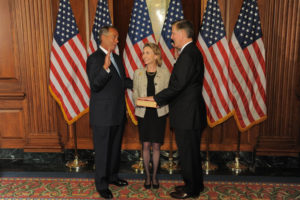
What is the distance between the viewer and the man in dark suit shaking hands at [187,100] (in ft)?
8.77

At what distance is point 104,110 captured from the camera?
2865 millimetres

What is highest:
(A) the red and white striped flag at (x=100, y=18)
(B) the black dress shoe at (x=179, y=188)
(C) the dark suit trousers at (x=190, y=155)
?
(A) the red and white striped flag at (x=100, y=18)

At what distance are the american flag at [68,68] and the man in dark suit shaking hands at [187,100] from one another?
5.16ft

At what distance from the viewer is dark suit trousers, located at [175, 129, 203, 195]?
284cm

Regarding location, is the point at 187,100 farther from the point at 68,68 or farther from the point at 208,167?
the point at 68,68

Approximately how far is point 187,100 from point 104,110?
2.93 feet

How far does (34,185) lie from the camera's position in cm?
Answer: 334

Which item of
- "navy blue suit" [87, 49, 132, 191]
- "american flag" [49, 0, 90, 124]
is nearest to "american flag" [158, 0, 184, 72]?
"navy blue suit" [87, 49, 132, 191]

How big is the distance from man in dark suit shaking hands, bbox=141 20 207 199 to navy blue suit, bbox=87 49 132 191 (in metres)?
0.47

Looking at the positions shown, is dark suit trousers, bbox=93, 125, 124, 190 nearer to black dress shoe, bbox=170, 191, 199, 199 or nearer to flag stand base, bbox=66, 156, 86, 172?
black dress shoe, bbox=170, 191, 199, 199

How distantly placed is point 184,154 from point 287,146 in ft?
6.78

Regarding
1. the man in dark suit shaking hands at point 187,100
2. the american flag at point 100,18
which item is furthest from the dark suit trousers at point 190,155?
the american flag at point 100,18

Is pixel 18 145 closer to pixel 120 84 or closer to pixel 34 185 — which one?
pixel 34 185

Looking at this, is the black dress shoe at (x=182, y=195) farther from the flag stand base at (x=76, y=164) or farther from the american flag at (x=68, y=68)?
the american flag at (x=68, y=68)
